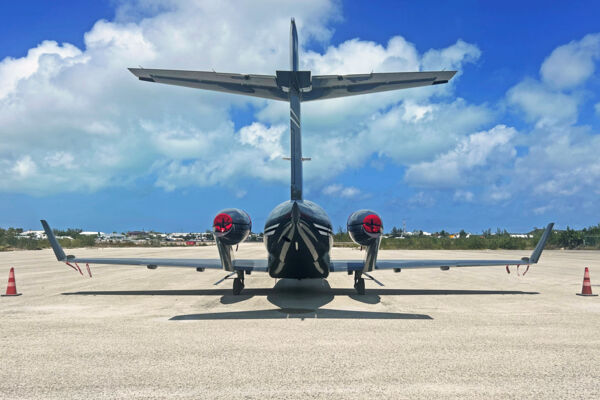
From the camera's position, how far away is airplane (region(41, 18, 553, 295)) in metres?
9.05

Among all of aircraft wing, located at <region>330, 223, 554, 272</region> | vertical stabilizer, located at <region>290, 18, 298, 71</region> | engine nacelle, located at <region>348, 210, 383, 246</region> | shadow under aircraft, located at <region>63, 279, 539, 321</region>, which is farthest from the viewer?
aircraft wing, located at <region>330, 223, 554, 272</region>

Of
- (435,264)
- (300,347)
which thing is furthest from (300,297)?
(300,347)

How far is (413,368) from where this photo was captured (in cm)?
486

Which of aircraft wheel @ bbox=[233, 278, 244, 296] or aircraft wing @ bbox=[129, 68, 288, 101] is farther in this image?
aircraft wheel @ bbox=[233, 278, 244, 296]

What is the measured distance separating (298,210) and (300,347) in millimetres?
2987

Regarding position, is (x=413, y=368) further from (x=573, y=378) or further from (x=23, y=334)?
(x=23, y=334)

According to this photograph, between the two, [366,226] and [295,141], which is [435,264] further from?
[295,141]

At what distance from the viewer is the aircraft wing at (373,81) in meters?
10.2

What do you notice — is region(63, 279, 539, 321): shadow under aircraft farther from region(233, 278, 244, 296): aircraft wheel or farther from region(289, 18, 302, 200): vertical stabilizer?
region(289, 18, 302, 200): vertical stabilizer

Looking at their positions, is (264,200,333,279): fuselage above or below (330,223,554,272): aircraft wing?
above

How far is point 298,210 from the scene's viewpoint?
26.6ft

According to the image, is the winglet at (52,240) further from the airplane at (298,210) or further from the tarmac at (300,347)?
the tarmac at (300,347)

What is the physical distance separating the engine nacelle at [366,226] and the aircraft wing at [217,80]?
4.15m

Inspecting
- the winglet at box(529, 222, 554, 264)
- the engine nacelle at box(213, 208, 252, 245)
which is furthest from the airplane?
the winglet at box(529, 222, 554, 264)
